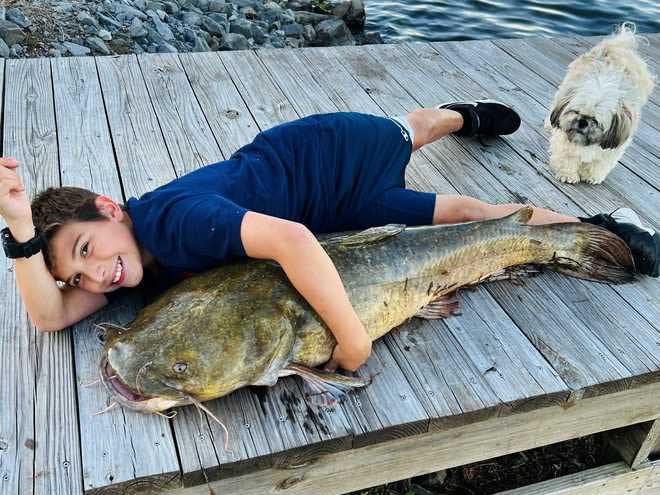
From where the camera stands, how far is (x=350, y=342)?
2367 millimetres

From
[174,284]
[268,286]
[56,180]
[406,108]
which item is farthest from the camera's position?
[406,108]

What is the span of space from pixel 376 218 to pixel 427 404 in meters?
0.99

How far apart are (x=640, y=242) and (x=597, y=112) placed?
0.99 metres

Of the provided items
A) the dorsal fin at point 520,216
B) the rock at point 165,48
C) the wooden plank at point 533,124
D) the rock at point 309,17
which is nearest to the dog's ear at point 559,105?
the wooden plank at point 533,124

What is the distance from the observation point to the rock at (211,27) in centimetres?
789

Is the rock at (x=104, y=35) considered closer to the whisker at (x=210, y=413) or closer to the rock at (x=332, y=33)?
the rock at (x=332, y=33)

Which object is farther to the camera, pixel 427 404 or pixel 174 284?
pixel 174 284

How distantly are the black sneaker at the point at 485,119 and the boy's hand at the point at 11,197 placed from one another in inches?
103

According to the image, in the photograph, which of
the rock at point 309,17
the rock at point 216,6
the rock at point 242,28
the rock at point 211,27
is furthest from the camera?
the rock at point 309,17

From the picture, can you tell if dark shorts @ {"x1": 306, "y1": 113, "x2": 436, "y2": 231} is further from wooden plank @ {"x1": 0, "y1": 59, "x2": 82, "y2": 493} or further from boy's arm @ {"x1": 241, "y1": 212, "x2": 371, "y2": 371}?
wooden plank @ {"x1": 0, "y1": 59, "x2": 82, "y2": 493}

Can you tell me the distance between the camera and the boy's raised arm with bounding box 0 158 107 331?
230cm

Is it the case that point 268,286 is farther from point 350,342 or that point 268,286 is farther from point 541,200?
point 541,200

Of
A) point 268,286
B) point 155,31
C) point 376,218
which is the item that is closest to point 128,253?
point 268,286

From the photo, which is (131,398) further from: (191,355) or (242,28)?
A: (242,28)
